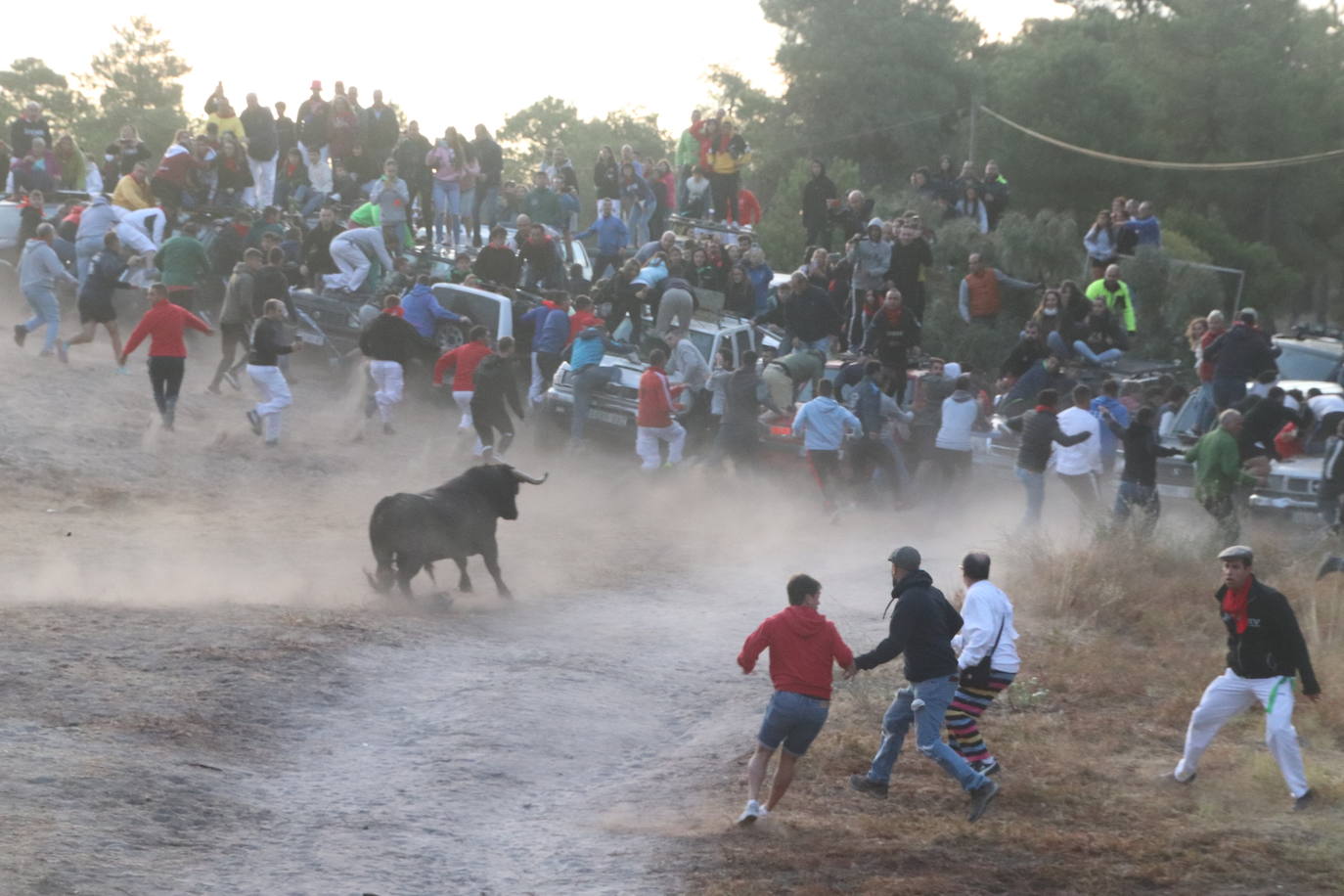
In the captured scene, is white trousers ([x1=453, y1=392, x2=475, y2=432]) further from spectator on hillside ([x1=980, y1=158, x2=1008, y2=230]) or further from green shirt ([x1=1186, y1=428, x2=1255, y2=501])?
spectator on hillside ([x1=980, y1=158, x2=1008, y2=230])

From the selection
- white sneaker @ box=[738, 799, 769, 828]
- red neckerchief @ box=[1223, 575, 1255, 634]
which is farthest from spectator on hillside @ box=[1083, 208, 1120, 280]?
white sneaker @ box=[738, 799, 769, 828]

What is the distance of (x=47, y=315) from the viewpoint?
2264cm

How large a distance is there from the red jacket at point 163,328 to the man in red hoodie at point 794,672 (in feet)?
38.8

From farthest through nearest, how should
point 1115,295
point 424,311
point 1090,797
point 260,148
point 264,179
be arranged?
point 264,179
point 260,148
point 1115,295
point 424,311
point 1090,797

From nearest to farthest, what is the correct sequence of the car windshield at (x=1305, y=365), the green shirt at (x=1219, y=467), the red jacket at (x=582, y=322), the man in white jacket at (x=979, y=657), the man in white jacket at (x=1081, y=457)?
the man in white jacket at (x=979, y=657)
the green shirt at (x=1219, y=467)
the man in white jacket at (x=1081, y=457)
the red jacket at (x=582, y=322)
the car windshield at (x=1305, y=365)

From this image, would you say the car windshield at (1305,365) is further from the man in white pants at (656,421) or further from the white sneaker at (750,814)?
the white sneaker at (750,814)

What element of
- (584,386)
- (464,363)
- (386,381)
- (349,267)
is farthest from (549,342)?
(349,267)

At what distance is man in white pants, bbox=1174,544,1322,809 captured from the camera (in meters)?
9.77

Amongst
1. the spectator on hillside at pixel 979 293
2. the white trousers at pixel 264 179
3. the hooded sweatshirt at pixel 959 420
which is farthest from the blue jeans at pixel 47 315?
the spectator on hillside at pixel 979 293

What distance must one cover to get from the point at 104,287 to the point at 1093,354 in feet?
42.3

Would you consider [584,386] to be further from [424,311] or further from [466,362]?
[424,311]

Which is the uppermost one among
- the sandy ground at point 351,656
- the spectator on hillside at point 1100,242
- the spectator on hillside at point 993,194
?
the spectator on hillside at point 993,194

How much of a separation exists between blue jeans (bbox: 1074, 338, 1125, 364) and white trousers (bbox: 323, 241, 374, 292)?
33.2ft

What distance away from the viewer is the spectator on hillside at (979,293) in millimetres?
24109
